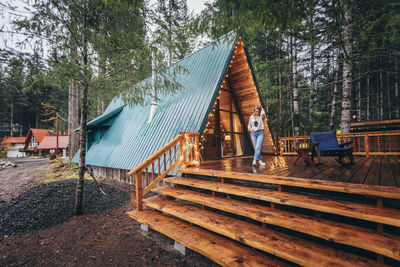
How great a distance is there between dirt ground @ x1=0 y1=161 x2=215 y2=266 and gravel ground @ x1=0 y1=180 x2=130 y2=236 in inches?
11.1

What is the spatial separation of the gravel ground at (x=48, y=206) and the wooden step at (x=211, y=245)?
2401 millimetres

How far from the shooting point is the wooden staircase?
1.62 meters

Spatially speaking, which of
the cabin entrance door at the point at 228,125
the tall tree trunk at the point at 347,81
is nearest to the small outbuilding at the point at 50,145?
the cabin entrance door at the point at 228,125

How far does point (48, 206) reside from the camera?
4020 mm

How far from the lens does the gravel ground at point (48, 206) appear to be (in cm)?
350

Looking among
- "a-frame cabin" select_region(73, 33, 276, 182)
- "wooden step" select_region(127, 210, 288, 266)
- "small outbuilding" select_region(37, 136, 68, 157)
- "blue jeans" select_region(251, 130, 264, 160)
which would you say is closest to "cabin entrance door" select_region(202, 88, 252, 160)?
"a-frame cabin" select_region(73, 33, 276, 182)

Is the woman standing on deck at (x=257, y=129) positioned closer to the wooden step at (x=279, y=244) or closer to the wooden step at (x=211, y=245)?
the wooden step at (x=279, y=244)

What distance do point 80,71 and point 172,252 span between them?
398 centimetres

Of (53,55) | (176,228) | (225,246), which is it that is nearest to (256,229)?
(225,246)

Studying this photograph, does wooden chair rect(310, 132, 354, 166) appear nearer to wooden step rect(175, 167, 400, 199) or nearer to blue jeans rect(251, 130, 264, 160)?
blue jeans rect(251, 130, 264, 160)

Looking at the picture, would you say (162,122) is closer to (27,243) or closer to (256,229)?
(27,243)

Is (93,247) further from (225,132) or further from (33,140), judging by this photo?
(33,140)

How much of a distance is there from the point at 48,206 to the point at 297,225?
5587 millimetres

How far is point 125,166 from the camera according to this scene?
6.28 meters
